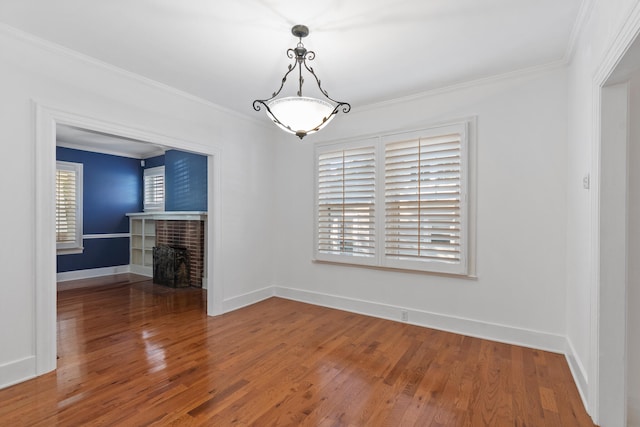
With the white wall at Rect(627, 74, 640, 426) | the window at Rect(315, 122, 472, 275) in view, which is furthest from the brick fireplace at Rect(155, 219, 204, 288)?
the white wall at Rect(627, 74, 640, 426)

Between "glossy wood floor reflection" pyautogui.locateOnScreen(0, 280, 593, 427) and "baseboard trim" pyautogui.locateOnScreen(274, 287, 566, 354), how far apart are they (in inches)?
4.1

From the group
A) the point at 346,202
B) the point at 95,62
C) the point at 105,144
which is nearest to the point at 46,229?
the point at 95,62

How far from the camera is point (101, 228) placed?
6.55m

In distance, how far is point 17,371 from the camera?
2381 millimetres

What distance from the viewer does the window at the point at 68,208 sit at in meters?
5.98

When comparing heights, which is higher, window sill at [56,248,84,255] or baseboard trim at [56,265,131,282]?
window sill at [56,248,84,255]

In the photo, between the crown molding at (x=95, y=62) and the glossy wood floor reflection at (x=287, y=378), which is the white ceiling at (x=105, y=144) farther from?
the glossy wood floor reflection at (x=287, y=378)

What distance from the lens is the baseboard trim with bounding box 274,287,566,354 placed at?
2967 mm

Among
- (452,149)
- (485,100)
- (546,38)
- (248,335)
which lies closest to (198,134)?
(248,335)

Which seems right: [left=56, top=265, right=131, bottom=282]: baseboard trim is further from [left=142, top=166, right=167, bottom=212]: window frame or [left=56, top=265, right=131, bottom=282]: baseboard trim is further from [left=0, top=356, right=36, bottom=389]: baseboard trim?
[left=0, top=356, right=36, bottom=389]: baseboard trim

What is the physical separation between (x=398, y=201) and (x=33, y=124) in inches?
137

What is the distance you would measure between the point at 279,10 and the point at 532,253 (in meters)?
3.04

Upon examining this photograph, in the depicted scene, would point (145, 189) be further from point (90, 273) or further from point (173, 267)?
point (173, 267)

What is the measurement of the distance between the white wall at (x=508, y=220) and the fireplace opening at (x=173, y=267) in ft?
11.7
